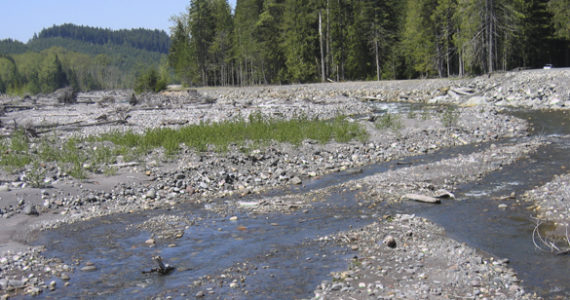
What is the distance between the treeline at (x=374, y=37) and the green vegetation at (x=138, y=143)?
1037 inches

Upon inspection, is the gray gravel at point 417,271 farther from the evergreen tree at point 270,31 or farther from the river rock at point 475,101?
the evergreen tree at point 270,31

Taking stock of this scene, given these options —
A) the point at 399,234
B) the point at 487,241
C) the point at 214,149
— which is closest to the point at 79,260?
the point at 399,234

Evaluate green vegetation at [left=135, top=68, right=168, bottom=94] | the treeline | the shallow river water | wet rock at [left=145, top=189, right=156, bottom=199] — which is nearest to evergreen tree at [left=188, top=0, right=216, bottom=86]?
the treeline

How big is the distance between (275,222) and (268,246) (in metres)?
1.45

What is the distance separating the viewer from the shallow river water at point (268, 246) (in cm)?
688

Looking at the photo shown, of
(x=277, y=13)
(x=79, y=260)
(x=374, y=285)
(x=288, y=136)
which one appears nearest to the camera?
(x=374, y=285)

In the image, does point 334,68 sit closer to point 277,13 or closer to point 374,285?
point 277,13

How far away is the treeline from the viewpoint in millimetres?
41500

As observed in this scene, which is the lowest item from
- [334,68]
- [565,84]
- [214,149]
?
[214,149]

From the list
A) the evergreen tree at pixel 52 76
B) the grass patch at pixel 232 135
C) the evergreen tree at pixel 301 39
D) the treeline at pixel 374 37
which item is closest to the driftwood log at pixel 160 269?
the grass patch at pixel 232 135

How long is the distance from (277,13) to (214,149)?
162 feet

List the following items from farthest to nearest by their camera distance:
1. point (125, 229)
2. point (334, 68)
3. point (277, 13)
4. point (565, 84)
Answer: point (277, 13)
point (334, 68)
point (565, 84)
point (125, 229)

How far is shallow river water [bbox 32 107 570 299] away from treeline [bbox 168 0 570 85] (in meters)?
33.5

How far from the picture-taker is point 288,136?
18250mm
